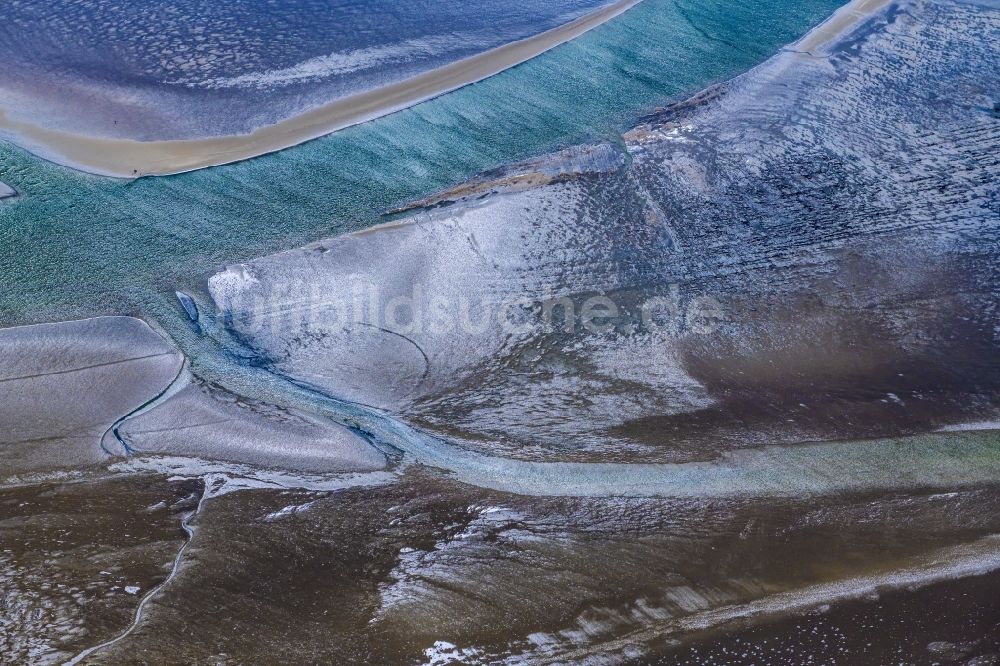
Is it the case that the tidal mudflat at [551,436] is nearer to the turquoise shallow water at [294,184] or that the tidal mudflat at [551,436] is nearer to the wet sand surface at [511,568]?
the wet sand surface at [511,568]

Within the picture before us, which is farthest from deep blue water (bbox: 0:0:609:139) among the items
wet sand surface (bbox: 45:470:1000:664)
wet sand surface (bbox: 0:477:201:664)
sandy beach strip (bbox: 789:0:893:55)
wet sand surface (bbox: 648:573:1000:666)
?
wet sand surface (bbox: 648:573:1000:666)

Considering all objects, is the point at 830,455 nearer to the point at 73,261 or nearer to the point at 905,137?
the point at 905,137

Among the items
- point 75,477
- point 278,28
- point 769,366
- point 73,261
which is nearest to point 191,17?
point 278,28

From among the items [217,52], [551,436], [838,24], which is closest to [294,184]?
[217,52]

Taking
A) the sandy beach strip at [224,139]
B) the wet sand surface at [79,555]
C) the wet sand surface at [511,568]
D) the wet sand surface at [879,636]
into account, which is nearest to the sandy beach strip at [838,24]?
the sandy beach strip at [224,139]

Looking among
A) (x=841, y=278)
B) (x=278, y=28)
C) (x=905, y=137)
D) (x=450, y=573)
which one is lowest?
(x=450, y=573)

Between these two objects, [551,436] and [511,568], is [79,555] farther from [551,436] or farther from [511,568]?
[551,436]
